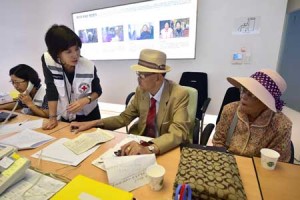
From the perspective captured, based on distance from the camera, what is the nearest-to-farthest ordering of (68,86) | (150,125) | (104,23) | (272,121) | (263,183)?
(263,183) → (272,121) → (150,125) → (68,86) → (104,23)

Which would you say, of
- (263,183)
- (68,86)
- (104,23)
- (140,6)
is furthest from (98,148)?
(104,23)

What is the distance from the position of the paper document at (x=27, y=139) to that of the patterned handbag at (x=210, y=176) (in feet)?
3.14

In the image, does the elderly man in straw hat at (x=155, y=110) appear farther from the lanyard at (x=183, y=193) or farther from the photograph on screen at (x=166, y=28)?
the photograph on screen at (x=166, y=28)

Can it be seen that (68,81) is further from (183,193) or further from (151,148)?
(183,193)

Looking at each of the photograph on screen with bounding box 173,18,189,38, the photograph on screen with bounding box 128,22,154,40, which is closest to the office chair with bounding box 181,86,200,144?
the photograph on screen with bounding box 173,18,189,38

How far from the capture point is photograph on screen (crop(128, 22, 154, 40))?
2.98m

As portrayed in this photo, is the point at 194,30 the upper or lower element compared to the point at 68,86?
upper

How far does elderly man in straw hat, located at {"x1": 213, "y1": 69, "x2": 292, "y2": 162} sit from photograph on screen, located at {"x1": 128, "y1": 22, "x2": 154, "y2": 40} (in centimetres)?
212

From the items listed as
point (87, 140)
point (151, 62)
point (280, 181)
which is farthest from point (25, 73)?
point (280, 181)

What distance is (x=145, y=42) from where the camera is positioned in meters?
3.08

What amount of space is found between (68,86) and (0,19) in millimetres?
3893

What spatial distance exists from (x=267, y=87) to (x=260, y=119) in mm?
206

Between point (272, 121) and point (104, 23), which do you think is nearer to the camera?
point (272, 121)

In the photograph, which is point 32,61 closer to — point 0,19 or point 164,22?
point 0,19
